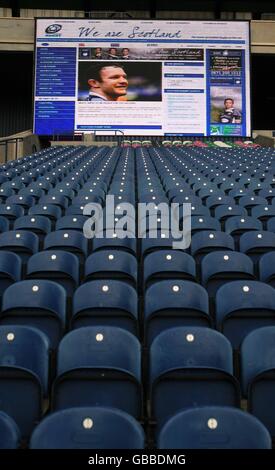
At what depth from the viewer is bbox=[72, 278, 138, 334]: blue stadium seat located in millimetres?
3693

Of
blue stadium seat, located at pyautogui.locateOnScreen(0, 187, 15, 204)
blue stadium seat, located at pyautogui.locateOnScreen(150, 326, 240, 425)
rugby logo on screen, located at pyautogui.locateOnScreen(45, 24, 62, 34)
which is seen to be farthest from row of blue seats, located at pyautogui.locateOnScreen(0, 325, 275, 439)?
rugby logo on screen, located at pyautogui.locateOnScreen(45, 24, 62, 34)

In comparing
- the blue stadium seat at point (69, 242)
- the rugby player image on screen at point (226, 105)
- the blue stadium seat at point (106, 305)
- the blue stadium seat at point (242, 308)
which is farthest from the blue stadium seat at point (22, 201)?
the rugby player image on screen at point (226, 105)

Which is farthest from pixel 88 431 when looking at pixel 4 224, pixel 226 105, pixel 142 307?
pixel 226 105

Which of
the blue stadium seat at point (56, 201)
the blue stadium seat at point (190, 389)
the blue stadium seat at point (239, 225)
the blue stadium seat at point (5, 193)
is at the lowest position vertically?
the blue stadium seat at point (190, 389)

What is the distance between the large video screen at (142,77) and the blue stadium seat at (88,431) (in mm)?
18823

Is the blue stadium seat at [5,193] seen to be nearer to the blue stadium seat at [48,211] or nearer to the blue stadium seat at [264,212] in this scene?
the blue stadium seat at [48,211]

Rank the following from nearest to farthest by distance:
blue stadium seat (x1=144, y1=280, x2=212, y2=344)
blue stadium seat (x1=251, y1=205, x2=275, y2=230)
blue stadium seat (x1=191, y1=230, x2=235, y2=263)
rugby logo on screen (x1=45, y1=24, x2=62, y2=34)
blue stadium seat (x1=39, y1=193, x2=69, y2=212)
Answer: blue stadium seat (x1=144, y1=280, x2=212, y2=344)
blue stadium seat (x1=191, y1=230, x2=235, y2=263)
blue stadium seat (x1=251, y1=205, x2=275, y2=230)
blue stadium seat (x1=39, y1=193, x2=69, y2=212)
rugby logo on screen (x1=45, y1=24, x2=62, y2=34)

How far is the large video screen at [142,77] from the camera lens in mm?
20453

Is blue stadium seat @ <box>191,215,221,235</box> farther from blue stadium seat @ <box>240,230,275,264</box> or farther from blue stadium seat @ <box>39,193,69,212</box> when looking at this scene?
blue stadium seat @ <box>39,193,69,212</box>

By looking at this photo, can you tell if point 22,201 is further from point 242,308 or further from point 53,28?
point 53,28

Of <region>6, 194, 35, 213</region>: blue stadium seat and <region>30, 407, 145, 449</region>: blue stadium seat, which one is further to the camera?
<region>6, 194, 35, 213</region>: blue stadium seat

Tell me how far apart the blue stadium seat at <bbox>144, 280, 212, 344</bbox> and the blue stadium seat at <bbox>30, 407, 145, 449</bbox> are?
4.66ft

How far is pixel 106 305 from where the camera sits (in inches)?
154
